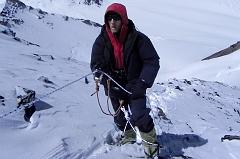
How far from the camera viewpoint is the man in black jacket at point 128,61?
6.82m

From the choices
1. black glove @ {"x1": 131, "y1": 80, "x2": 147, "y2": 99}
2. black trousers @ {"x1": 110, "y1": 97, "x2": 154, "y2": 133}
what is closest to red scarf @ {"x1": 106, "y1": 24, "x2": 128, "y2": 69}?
black glove @ {"x1": 131, "y1": 80, "x2": 147, "y2": 99}

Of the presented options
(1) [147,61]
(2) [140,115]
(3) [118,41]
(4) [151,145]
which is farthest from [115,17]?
(4) [151,145]

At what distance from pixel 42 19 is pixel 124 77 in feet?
118

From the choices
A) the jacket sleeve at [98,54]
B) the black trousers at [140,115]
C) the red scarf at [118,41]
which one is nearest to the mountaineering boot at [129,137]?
the black trousers at [140,115]

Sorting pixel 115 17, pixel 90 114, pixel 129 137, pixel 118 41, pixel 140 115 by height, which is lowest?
pixel 90 114

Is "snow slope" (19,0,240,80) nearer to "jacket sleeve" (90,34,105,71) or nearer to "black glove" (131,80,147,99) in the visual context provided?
"jacket sleeve" (90,34,105,71)

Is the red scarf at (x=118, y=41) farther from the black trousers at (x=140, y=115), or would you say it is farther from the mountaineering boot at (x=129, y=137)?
the mountaineering boot at (x=129, y=137)

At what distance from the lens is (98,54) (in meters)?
7.19

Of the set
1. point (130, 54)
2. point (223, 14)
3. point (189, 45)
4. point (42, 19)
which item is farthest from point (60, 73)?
point (223, 14)

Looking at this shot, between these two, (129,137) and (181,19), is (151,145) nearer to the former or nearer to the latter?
A: (129,137)

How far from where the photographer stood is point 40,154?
741 cm

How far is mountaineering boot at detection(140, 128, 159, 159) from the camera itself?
741 cm

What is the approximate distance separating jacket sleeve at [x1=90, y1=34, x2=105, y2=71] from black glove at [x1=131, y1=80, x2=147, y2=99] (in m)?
0.58

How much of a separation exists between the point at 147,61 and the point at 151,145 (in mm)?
1266
